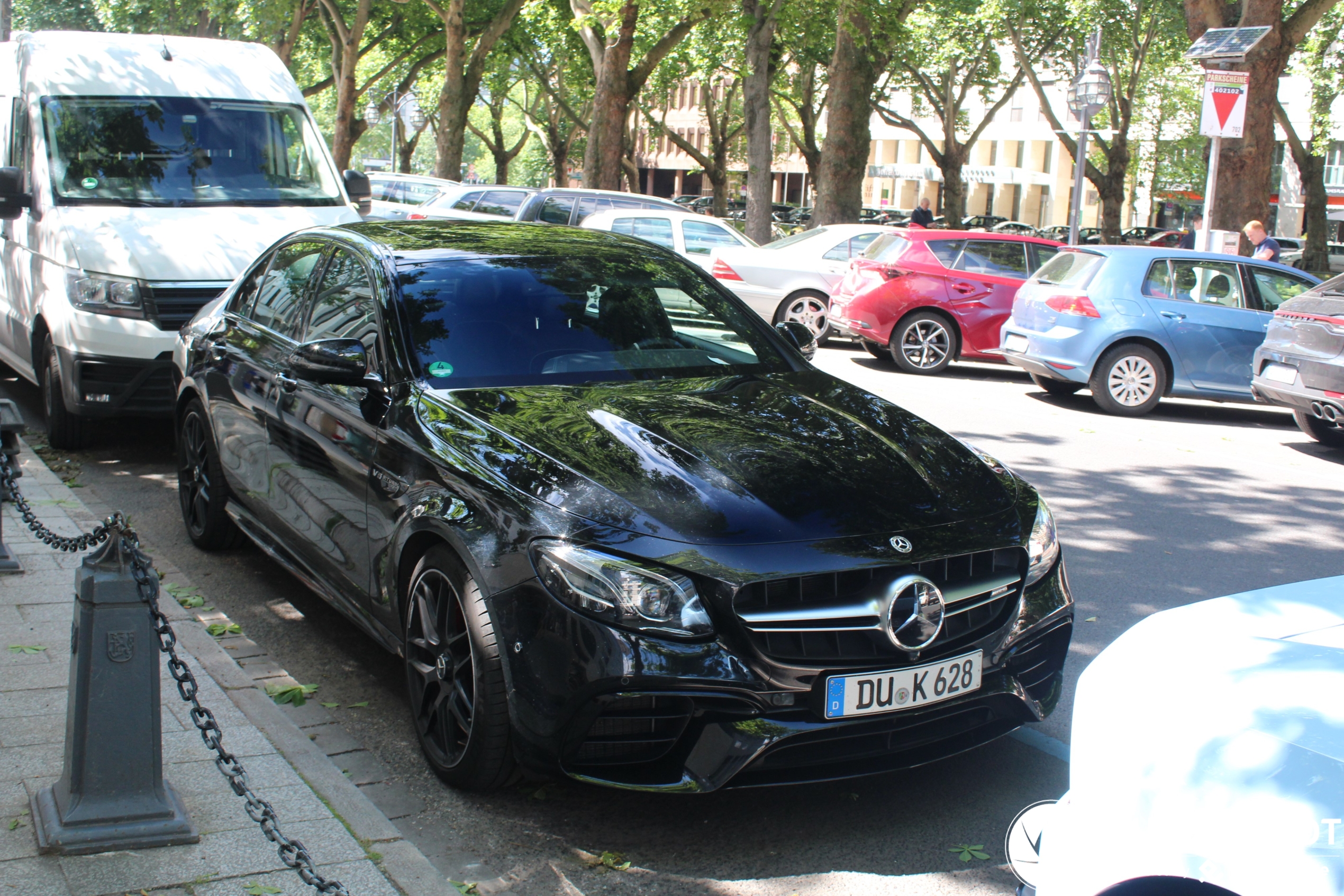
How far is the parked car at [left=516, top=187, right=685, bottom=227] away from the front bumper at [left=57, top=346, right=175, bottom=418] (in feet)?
37.0

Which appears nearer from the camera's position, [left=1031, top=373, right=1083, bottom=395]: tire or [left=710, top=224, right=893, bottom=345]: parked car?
[left=1031, top=373, right=1083, bottom=395]: tire

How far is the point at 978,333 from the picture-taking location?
49.2 ft

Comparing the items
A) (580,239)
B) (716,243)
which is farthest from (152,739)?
(716,243)

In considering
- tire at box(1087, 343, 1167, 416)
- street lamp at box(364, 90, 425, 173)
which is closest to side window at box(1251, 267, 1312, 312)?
tire at box(1087, 343, 1167, 416)

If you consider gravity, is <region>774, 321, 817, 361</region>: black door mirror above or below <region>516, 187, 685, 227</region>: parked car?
below

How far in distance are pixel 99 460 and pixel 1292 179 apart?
242 feet

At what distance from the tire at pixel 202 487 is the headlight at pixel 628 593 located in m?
3.17

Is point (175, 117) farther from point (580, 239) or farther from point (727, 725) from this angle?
point (727, 725)

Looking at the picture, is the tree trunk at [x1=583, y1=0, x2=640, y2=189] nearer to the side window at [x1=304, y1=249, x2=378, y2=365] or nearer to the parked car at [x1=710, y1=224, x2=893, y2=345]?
the parked car at [x1=710, y1=224, x2=893, y2=345]

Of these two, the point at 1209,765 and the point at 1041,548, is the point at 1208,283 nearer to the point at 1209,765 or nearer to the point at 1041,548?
the point at 1041,548

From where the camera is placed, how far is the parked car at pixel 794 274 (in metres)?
16.9

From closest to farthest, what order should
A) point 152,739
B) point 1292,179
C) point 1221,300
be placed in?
point 152,739 < point 1221,300 < point 1292,179

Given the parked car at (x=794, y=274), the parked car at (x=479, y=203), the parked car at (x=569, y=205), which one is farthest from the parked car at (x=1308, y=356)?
the parked car at (x=479, y=203)

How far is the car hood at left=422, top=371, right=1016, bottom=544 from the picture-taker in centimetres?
365
